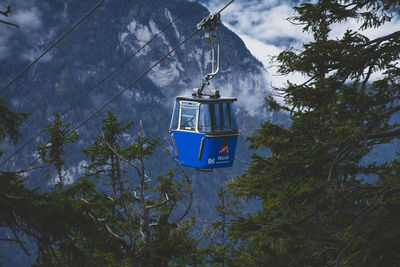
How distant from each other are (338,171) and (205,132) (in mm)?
4744

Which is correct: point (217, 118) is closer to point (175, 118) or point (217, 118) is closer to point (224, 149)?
point (224, 149)

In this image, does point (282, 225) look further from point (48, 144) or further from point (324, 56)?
point (48, 144)

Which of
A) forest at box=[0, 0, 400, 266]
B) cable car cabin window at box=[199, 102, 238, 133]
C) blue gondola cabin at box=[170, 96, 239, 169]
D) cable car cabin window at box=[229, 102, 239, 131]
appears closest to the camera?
forest at box=[0, 0, 400, 266]

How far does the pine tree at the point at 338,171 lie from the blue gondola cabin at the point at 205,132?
9.86ft

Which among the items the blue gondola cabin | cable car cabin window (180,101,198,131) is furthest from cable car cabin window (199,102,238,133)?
cable car cabin window (180,101,198,131)

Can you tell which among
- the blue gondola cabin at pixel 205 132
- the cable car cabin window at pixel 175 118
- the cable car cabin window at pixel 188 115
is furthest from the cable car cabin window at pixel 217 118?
the cable car cabin window at pixel 175 118

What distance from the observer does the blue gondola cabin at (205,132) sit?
11.2 m

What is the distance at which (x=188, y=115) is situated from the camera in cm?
1164

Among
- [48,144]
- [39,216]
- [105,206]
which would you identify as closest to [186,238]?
[105,206]

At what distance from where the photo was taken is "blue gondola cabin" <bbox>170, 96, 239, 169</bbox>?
36.9 ft

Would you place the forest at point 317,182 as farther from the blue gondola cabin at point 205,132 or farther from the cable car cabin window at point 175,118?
the cable car cabin window at point 175,118

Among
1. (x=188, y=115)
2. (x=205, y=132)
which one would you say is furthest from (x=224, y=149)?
(x=188, y=115)

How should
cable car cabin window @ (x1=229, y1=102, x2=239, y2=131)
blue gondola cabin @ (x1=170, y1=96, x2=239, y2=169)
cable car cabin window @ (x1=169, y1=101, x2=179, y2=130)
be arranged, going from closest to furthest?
blue gondola cabin @ (x1=170, y1=96, x2=239, y2=169), cable car cabin window @ (x1=229, y1=102, x2=239, y2=131), cable car cabin window @ (x1=169, y1=101, x2=179, y2=130)

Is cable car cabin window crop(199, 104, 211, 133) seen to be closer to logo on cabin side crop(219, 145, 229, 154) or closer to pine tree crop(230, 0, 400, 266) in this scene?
logo on cabin side crop(219, 145, 229, 154)
